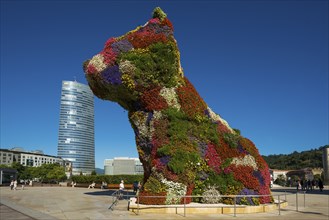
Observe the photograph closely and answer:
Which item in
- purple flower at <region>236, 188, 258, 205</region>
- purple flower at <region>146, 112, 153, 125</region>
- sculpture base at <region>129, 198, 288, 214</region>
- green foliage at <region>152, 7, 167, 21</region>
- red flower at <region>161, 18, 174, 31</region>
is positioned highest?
green foliage at <region>152, 7, 167, 21</region>

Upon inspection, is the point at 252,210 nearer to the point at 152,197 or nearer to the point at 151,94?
the point at 152,197

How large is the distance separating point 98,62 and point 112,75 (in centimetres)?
112

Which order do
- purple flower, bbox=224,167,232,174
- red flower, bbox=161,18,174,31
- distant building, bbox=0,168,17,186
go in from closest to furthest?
1. purple flower, bbox=224,167,232,174
2. red flower, bbox=161,18,174,31
3. distant building, bbox=0,168,17,186

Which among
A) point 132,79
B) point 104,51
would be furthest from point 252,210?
point 104,51

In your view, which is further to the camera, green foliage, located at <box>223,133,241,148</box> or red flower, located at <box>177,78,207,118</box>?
Result: red flower, located at <box>177,78,207,118</box>

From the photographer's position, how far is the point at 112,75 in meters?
17.0

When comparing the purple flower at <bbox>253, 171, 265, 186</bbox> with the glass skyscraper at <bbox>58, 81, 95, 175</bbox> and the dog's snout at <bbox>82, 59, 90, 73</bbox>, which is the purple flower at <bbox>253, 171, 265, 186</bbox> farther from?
the glass skyscraper at <bbox>58, 81, 95, 175</bbox>

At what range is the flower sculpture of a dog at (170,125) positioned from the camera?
15.7 m

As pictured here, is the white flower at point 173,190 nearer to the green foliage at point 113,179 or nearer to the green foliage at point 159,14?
the green foliage at point 159,14

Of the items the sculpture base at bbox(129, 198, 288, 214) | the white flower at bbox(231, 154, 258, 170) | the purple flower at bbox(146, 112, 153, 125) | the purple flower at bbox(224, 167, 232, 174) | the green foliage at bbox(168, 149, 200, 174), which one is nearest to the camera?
the sculpture base at bbox(129, 198, 288, 214)

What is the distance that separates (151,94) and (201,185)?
17.0 ft

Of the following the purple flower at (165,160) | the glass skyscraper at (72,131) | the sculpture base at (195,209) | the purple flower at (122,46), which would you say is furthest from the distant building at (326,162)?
the glass skyscraper at (72,131)

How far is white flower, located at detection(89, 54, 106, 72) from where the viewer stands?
56.4ft

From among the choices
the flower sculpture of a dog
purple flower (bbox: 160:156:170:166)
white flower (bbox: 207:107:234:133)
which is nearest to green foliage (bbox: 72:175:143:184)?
white flower (bbox: 207:107:234:133)
